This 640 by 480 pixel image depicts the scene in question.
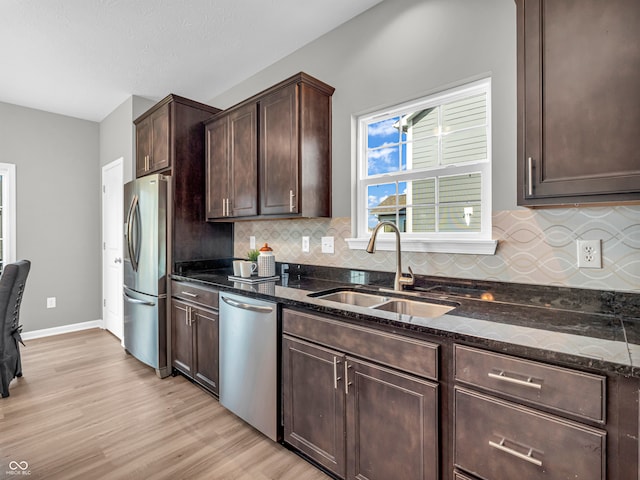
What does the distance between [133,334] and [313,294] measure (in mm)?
2228

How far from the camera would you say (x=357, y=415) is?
155 centimetres

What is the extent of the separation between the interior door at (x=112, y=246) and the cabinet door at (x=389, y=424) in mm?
3565

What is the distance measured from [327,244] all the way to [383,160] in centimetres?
74

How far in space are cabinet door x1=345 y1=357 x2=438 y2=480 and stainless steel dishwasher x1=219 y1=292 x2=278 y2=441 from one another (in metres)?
0.56

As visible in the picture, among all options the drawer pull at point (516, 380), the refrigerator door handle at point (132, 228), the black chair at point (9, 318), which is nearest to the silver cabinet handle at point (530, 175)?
the drawer pull at point (516, 380)

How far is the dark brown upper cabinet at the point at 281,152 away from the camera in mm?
2385

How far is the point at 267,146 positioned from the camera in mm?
2588

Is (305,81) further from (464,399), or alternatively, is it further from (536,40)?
(464,399)

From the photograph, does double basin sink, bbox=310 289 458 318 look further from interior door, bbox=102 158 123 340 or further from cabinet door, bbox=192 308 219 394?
interior door, bbox=102 158 123 340

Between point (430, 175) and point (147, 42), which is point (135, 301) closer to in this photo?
point (147, 42)

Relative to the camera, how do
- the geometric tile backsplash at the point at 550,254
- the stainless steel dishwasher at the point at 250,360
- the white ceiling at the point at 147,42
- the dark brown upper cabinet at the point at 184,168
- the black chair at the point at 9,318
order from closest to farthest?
the geometric tile backsplash at the point at 550,254 < the stainless steel dishwasher at the point at 250,360 < the white ceiling at the point at 147,42 < the black chair at the point at 9,318 < the dark brown upper cabinet at the point at 184,168

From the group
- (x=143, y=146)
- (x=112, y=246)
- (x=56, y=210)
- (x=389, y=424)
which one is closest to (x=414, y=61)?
(x=389, y=424)

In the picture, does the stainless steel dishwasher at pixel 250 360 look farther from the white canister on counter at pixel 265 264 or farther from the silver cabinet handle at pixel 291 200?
the silver cabinet handle at pixel 291 200

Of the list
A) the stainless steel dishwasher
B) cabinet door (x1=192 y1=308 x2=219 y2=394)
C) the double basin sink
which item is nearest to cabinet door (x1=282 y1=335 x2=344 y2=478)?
the stainless steel dishwasher
